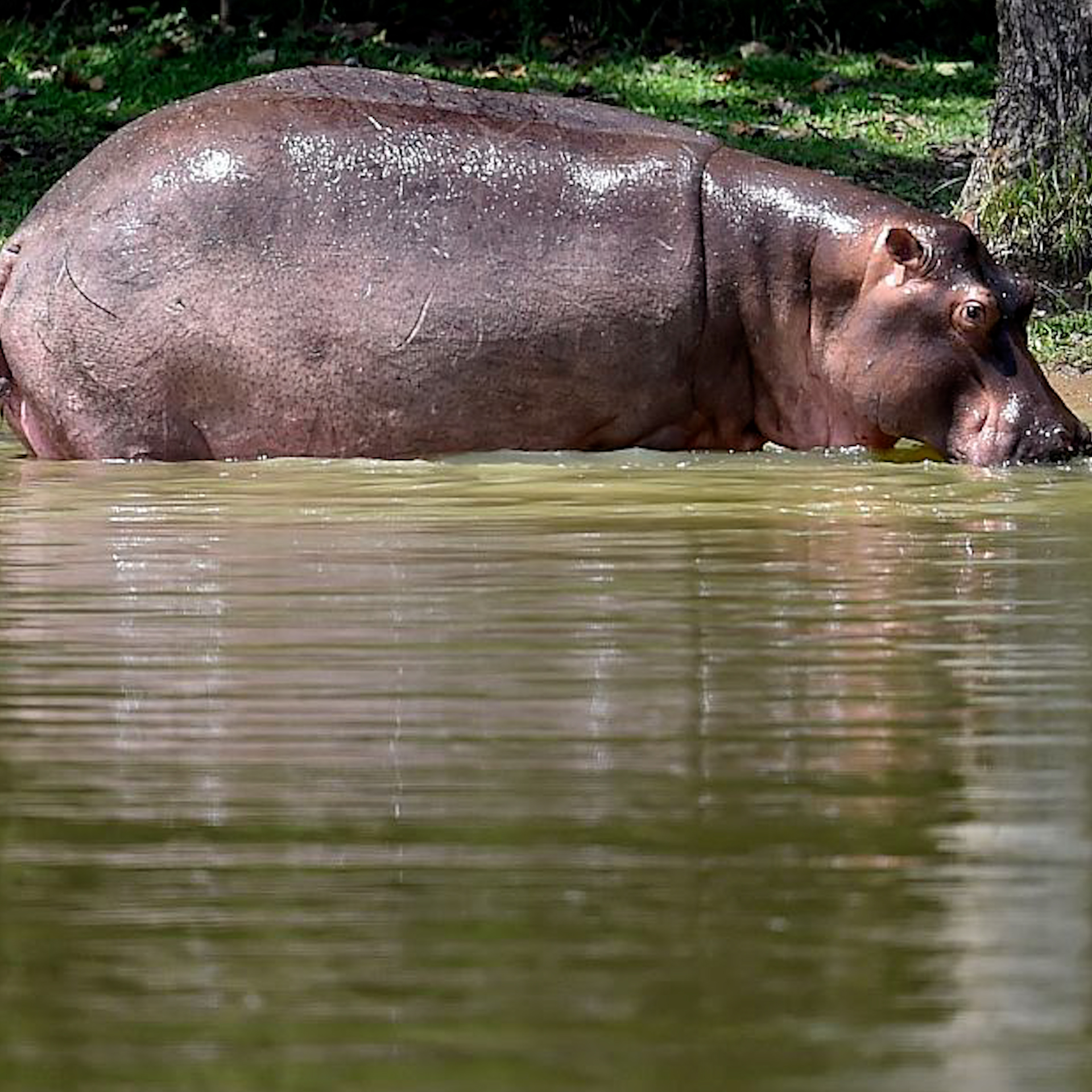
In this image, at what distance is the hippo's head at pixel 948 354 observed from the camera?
7227 millimetres

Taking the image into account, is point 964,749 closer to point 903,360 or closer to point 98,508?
point 98,508

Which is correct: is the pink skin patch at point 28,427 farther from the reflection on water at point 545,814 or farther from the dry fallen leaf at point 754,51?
the dry fallen leaf at point 754,51

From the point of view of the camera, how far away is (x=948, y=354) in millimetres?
7336

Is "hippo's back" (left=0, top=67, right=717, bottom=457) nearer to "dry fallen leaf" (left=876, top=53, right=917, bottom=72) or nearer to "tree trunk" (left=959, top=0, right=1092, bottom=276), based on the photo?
"tree trunk" (left=959, top=0, right=1092, bottom=276)

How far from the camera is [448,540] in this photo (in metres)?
5.21

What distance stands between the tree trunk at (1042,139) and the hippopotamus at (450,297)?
2.34 m

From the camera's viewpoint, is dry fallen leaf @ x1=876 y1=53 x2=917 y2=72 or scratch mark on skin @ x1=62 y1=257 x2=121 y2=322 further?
dry fallen leaf @ x1=876 y1=53 x2=917 y2=72

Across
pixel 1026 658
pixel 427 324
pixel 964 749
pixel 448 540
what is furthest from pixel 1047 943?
pixel 427 324

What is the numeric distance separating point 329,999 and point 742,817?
0.73 meters

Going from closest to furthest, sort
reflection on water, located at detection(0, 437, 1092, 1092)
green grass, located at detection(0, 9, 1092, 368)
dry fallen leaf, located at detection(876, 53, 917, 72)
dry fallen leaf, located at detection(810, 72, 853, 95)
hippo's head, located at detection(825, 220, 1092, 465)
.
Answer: reflection on water, located at detection(0, 437, 1092, 1092) < hippo's head, located at detection(825, 220, 1092, 465) < green grass, located at detection(0, 9, 1092, 368) < dry fallen leaf, located at detection(810, 72, 853, 95) < dry fallen leaf, located at detection(876, 53, 917, 72)

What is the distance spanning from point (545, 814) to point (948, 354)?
15.6 ft

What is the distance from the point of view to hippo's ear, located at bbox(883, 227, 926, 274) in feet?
23.9

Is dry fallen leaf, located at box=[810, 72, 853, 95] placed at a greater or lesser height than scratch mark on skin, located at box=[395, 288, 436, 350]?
lesser

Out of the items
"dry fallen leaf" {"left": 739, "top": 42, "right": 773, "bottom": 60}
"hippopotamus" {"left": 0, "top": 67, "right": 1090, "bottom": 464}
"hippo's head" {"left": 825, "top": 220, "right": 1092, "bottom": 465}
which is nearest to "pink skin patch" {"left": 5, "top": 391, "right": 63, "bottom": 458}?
"hippopotamus" {"left": 0, "top": 67, "right": 1090, "bottom": 464}
